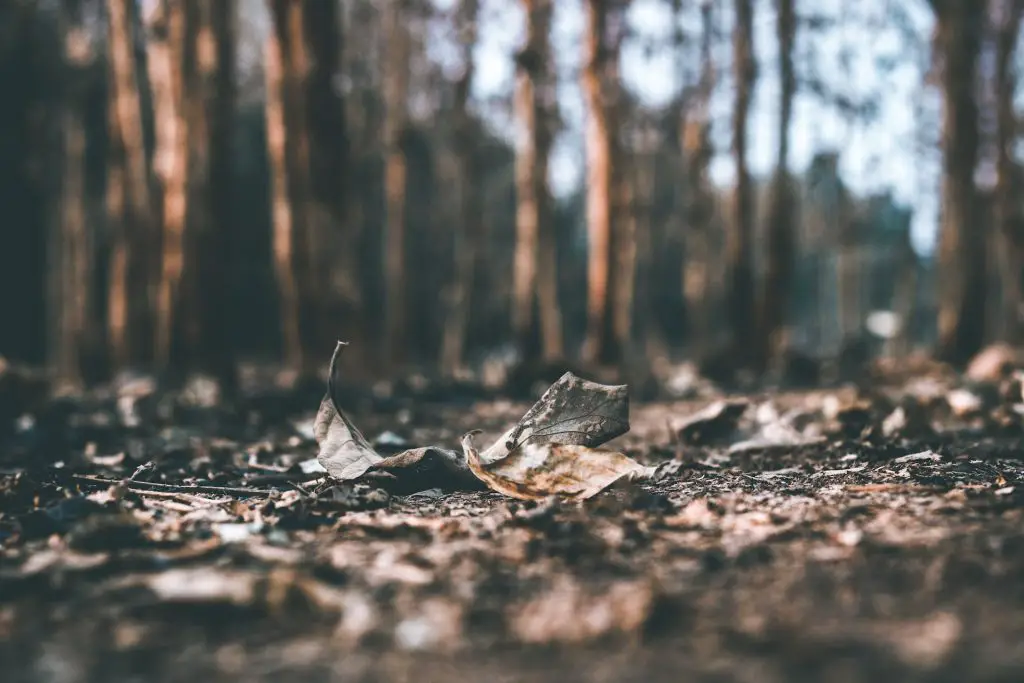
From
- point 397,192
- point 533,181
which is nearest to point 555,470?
point 533,181

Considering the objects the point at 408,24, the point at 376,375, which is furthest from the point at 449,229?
the point at 376,375

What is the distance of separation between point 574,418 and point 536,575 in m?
1.14

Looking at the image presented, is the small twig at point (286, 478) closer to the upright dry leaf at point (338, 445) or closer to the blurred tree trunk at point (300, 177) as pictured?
the upright dry leaf at point (338, 445)

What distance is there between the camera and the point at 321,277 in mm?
8844

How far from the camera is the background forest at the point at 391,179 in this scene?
9344 mm

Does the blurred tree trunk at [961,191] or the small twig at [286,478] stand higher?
the blurred tree trunk at [961,191]

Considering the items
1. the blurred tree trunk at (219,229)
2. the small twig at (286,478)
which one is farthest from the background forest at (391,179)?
the small twig at (286,478)

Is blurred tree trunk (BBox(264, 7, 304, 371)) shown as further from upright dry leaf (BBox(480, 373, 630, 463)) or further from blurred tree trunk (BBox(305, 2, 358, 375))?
upright dry leaf (BBox(480, 373, 630, 463))

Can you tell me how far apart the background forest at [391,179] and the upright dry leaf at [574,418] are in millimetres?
5966

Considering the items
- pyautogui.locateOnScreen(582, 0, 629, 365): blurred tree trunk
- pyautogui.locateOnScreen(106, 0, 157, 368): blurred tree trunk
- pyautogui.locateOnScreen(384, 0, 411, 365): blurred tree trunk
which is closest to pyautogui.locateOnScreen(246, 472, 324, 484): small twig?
pyautogui.locateOnScreen(582, 0, 629, 365): blurred tree trunk

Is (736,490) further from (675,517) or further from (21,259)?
(21,259)

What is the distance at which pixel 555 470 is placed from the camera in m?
2.98

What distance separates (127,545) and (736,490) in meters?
1.87

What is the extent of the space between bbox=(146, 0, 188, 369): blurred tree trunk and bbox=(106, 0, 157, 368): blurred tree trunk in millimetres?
879
